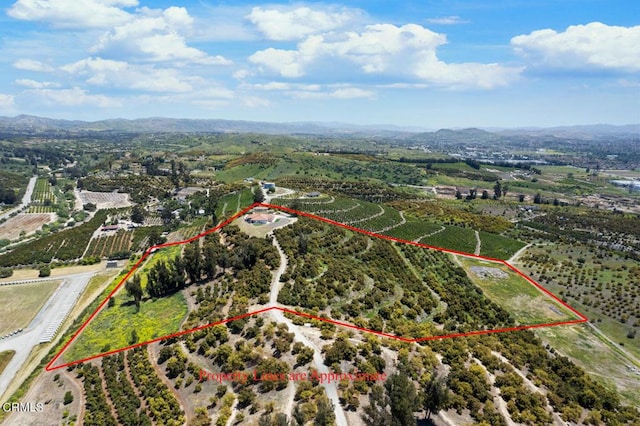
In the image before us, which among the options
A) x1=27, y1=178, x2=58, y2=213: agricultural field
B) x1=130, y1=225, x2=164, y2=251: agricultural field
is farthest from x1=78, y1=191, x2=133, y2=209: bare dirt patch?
x1=130, y1=225, x2=164, y2=251: agricultural field

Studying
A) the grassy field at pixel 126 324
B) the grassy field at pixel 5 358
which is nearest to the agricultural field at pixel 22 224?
the grassy field at pixel 5 358

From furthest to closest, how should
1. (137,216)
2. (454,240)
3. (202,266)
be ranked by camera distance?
1. (137,216)
2. (454,240)
3. (202,266)

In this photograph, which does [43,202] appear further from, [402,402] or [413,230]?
[402,402]

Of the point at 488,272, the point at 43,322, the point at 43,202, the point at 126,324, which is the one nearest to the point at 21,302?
the point at 43,322

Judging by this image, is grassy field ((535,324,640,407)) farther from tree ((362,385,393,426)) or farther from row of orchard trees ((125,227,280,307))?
row of orchard trees ((125,227,280,307))

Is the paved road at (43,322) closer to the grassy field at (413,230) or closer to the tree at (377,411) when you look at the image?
the tree at (377,411)

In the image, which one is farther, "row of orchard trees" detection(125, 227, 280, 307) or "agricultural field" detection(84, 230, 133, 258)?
"agricultural field" detection(84, 230, 133, 258)
